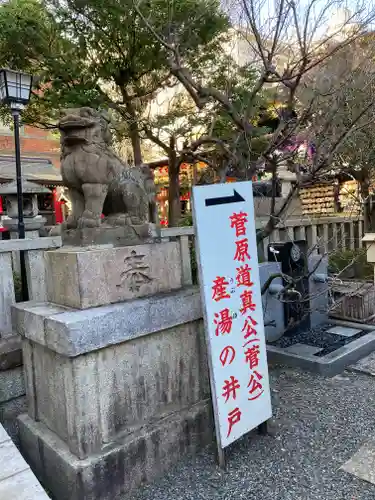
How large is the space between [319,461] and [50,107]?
825 centimetres

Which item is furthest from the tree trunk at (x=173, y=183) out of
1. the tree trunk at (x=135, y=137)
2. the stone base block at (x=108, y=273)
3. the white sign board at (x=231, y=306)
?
the white sign board at (x=231, y=306)

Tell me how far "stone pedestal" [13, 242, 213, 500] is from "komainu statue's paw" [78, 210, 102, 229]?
0.28m

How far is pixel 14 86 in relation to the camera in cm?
602

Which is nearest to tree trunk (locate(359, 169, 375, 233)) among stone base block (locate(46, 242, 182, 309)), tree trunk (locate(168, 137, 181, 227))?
tree trunk (locate(168, 137, 181, 227))

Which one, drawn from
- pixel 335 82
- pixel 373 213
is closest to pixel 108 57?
pixel 335 82

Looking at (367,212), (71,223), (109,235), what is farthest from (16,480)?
(367,212)

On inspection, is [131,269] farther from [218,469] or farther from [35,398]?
[218,469]

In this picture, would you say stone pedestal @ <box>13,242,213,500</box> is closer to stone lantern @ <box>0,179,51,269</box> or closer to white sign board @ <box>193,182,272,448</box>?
white sign board @ <box>193,182,272,448</box>

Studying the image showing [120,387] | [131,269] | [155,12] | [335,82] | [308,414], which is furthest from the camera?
[155,12]

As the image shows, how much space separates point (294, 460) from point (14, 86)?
20.7 feet

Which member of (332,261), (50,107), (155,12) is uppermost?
(155,12)

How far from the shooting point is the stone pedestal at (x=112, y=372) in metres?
2.50

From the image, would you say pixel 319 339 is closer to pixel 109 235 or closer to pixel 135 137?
pixel 109 235

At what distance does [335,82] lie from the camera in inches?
188
